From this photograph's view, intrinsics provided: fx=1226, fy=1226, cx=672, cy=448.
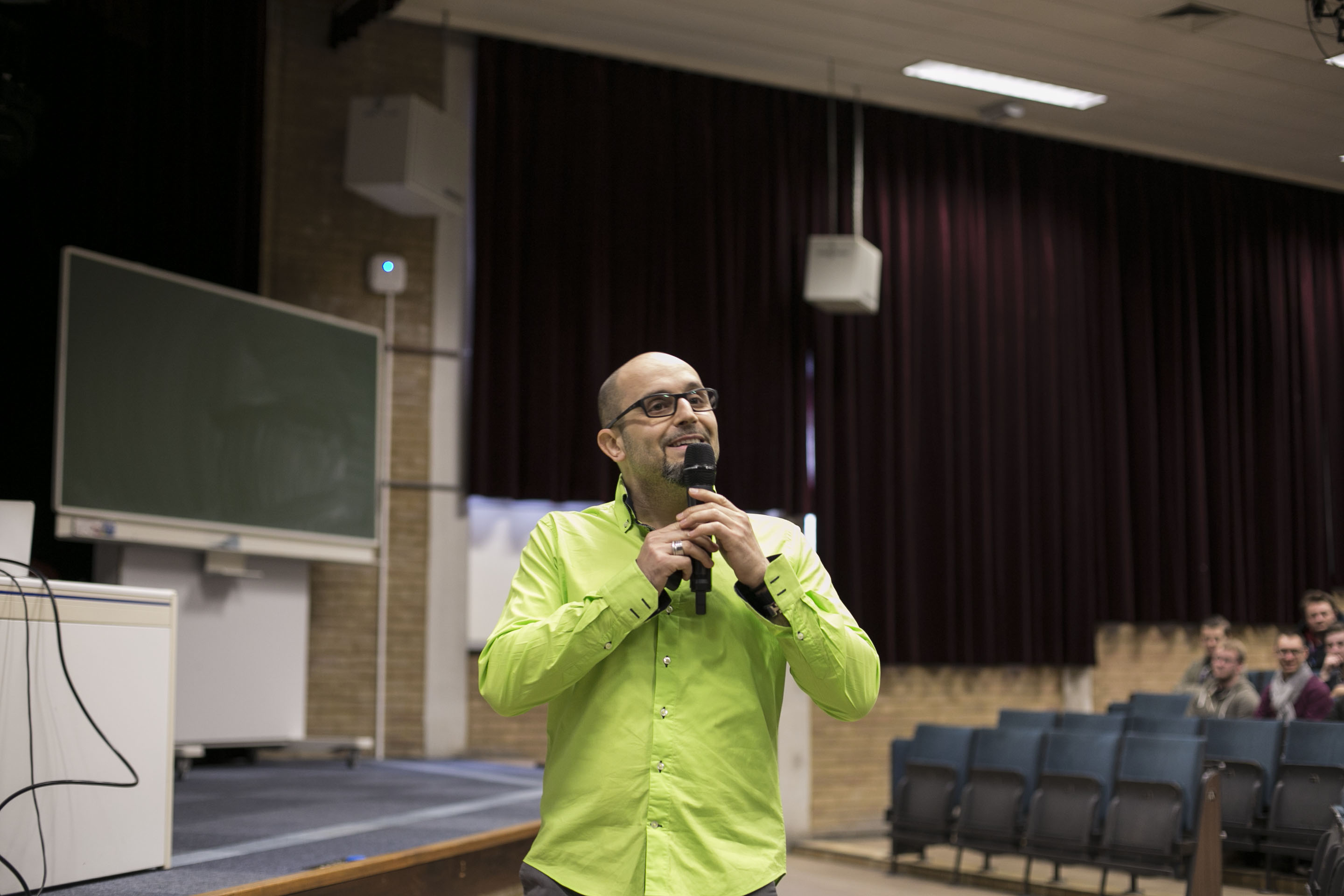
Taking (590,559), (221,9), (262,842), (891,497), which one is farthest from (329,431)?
(590,559)

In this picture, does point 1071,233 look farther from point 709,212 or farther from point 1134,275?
point 709,212

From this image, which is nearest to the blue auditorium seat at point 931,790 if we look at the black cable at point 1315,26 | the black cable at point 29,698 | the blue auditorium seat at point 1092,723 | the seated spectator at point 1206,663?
the blue auditorium seat at point 1092,723

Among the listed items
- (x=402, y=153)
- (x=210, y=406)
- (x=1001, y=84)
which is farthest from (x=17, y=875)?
(x=1001, y=84)

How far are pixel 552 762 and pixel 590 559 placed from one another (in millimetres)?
282

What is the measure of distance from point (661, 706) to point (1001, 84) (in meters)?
7.95

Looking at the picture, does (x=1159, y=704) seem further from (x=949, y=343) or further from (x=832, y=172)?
(x=832, y=172)

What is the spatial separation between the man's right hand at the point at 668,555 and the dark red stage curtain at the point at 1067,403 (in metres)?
7.09

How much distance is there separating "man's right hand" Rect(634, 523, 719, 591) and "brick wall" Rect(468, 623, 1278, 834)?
19.4 ft

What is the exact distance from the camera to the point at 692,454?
1670 millimetres

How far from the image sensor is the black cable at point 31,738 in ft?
8.74

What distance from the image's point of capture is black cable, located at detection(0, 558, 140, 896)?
2664 mm

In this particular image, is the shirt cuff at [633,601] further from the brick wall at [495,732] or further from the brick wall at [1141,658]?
the brick wall at [1141,658]

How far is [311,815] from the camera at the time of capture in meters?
4.44

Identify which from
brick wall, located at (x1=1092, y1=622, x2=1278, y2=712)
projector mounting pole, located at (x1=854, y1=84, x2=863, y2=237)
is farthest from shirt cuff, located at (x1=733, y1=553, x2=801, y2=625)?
brick wall, located at (x1=1092, y1=622, x2=1278, y2=712)
